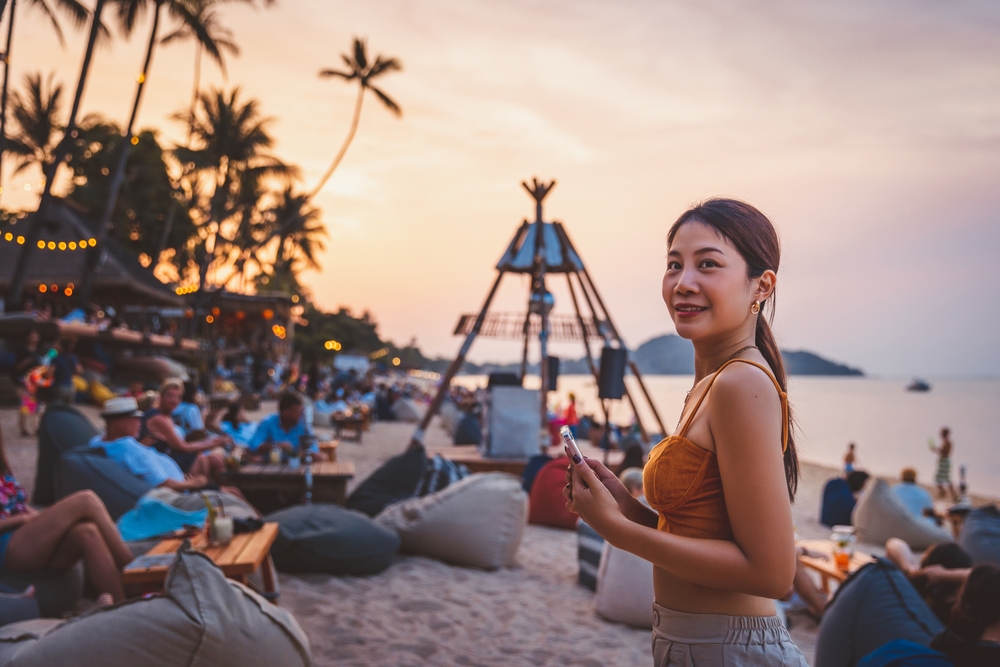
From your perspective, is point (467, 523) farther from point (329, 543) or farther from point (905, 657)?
point (905, 657)

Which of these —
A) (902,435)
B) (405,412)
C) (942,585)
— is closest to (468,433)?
(405,412)

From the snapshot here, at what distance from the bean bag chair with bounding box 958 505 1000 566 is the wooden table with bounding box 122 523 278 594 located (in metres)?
4.47

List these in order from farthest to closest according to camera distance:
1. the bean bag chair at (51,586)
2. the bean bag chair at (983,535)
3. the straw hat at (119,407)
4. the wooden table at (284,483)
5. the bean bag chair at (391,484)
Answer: the bean bag chair at (391,484), the wooden table at (284,483), the straw hat at (119,407), the bean bag chair at (983,535), the bean bag chair at (51,586)

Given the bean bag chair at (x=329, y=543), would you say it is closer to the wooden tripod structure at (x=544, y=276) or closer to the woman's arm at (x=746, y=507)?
the woman's arm at (x=746, y=507)

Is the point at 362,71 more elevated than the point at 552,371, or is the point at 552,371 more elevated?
the point at 362,71

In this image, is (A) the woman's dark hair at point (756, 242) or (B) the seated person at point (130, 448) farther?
(B) the seated person at point (130, 448)

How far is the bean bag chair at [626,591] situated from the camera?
455 cm

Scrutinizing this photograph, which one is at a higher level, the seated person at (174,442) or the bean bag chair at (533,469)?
the seated person at (174,442)

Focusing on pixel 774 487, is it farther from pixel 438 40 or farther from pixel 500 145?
pixel 500 145

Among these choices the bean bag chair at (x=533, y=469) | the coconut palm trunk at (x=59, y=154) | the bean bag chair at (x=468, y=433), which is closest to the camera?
the bean bag chair at (x=533, y=469)

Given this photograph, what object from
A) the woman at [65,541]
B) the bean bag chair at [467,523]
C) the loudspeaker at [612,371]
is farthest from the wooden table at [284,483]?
the loudspeaker at [612,371]

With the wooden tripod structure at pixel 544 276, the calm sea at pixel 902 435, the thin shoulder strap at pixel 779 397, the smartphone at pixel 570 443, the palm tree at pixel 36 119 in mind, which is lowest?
the calm sea at pixel 902 435

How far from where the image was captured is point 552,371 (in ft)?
40.4

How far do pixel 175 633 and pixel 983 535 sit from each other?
4.99 m
